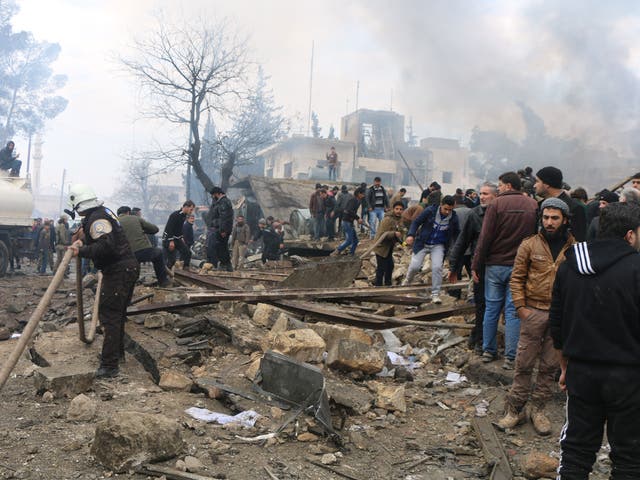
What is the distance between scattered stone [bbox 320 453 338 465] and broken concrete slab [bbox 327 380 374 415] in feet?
2.09

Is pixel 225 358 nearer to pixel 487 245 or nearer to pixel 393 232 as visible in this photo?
pixel 487 245

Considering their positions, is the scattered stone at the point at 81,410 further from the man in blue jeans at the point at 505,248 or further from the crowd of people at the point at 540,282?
the man in blue jeans at the point at 505,248

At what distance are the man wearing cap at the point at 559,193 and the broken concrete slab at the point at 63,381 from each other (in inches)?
162

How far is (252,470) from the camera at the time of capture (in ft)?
11.4

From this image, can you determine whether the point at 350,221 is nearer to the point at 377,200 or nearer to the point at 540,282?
the point at 377,200

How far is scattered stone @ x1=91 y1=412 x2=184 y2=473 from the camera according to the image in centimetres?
335

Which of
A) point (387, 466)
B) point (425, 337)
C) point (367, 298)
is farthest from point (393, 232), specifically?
point (387, 466)

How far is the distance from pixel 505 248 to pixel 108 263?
3.58 m

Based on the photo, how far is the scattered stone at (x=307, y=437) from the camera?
3.92 meters

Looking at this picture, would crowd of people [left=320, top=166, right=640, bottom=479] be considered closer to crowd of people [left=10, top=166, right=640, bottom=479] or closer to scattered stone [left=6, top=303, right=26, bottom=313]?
crowd of people [left=10, top=166, right=640, bottom=479]

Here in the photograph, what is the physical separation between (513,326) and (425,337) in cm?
177

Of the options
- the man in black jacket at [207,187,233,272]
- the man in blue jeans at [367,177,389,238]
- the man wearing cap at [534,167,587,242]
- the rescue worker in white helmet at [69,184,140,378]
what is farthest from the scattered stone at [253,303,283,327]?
the man in blue jeans at [367,177,389,238]

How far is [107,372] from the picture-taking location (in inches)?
200

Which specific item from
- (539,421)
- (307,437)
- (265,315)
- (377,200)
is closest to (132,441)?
(307,437)
